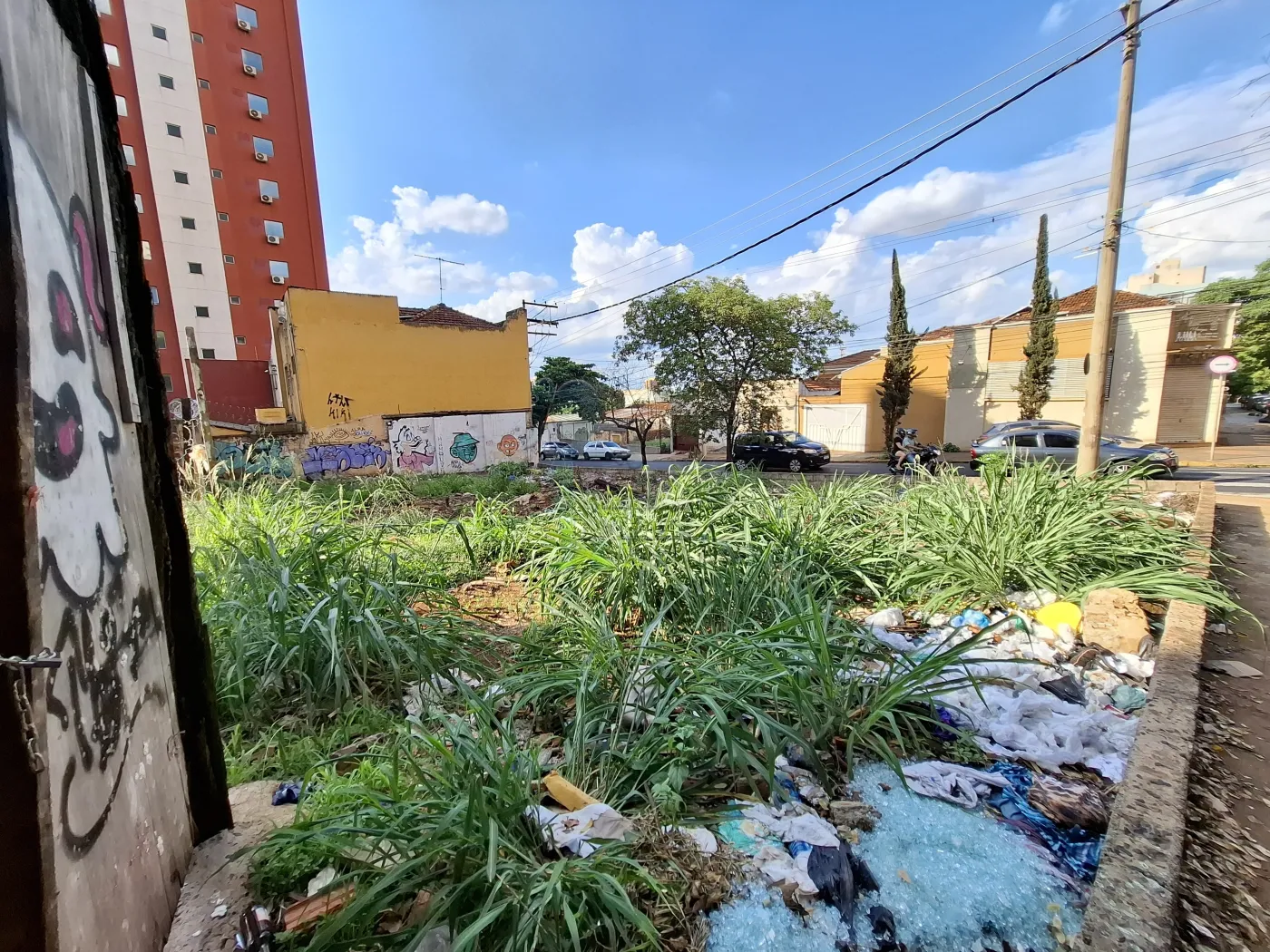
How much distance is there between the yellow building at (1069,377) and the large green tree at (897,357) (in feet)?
3.60

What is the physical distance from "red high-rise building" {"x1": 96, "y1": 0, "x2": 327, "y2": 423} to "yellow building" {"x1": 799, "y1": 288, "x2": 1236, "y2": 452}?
24.1 meters

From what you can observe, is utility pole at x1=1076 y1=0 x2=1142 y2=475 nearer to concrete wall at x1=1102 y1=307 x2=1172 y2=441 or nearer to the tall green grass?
the tall green grass

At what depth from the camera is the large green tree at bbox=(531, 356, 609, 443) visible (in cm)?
3747

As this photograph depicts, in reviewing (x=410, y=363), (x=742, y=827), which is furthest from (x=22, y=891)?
(x=410, y=363)

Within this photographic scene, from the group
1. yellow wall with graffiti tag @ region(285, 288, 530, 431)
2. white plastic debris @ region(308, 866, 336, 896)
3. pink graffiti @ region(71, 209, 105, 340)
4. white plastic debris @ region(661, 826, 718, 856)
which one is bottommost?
white plastic debris @ region(661, 826, 718, 856)

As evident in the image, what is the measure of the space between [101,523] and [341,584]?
1900 mm

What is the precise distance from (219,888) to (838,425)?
25.7 meters

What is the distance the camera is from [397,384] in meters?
16.9

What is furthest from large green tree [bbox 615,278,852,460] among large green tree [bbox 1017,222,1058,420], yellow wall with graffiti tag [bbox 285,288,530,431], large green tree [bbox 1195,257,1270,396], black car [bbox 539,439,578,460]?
large green tree [bbox 1195,257,1270,396]

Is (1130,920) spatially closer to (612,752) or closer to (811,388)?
(612,752)

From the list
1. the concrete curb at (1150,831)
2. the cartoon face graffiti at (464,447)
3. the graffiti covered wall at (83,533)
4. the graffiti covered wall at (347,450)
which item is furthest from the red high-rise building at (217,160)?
the concrete curb at (1150,831)

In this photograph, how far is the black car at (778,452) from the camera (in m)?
17.8

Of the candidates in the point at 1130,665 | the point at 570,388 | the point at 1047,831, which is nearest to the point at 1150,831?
the point at 1047,831

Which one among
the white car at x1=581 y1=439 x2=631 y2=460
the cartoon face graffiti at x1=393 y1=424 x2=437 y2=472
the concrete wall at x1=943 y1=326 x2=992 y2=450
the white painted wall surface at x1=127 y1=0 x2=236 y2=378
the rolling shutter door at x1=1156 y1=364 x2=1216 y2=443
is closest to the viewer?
the cartoon face graffiti at x1=393 y1=424 x2=437 y2=472
